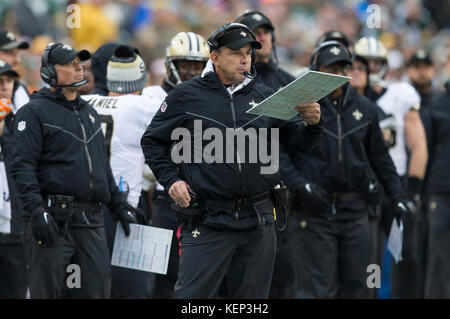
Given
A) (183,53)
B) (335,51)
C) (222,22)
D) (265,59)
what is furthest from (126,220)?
(222,22)

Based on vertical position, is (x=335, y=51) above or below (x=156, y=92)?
above

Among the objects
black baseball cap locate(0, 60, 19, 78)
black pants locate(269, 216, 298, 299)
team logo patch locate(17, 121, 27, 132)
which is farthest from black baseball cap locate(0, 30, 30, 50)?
black pants locate(269, 216, 298, 299)

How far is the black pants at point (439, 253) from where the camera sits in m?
10.2

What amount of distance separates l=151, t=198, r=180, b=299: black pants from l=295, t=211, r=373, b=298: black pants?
1.16 m

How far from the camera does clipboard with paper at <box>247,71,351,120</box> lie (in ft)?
20.4

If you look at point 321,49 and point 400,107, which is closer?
point 321,49

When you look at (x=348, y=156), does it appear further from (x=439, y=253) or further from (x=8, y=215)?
(x=8, y=215)

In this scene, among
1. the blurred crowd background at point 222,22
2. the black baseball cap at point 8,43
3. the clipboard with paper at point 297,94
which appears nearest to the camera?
the clipboard with paper at point 297,94

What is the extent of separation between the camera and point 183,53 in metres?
8.89

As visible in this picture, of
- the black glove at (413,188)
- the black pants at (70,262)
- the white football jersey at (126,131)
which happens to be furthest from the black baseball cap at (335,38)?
the black pants at (70,262)

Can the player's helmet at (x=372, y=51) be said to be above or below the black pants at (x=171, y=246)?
above

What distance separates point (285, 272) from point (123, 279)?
5.58 ft

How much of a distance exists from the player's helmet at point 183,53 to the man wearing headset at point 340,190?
1.09 metres

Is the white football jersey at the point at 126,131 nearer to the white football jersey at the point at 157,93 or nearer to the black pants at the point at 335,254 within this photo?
the white football jersey at the point at 157,93
